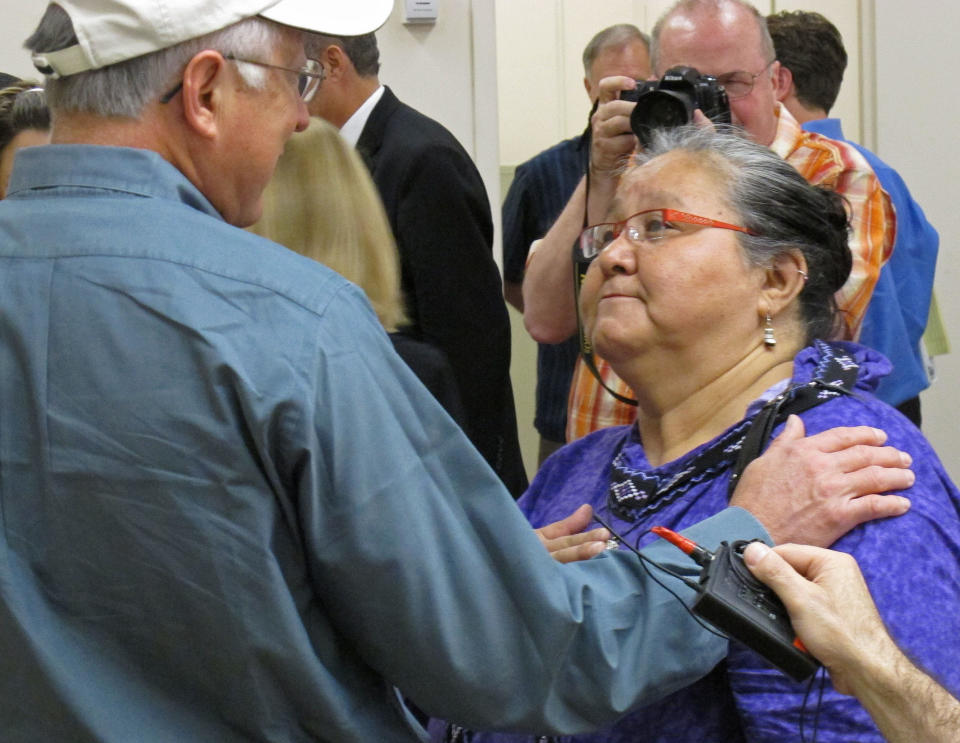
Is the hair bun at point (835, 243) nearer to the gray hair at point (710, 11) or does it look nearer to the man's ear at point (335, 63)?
the gray hair at point (710, 11)

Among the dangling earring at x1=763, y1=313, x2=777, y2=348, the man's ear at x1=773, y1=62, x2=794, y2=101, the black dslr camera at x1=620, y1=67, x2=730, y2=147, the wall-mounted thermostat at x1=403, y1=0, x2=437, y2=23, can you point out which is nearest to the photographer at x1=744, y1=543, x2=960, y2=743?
the dangling earring at x1=763, y1=313, x2=777, y2=348

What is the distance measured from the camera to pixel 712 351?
5.58ft

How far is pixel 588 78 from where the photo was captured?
12.3ft

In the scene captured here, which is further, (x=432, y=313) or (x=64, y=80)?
(x=432, y=313)

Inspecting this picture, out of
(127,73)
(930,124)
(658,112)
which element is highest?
(127,73)

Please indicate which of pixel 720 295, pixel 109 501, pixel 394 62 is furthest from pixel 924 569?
pixel 394 62

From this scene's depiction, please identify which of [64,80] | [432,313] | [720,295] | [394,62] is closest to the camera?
[64,80]

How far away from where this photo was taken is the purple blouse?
137 centimetres

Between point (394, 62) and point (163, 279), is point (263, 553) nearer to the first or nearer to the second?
point (163, 279)

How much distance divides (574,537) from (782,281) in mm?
440

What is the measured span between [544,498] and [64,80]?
99cm

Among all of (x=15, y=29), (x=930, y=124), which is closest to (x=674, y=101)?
(x=15, y=29)

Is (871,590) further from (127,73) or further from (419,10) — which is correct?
(419,10)

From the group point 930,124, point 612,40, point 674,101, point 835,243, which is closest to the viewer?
point 835,243
